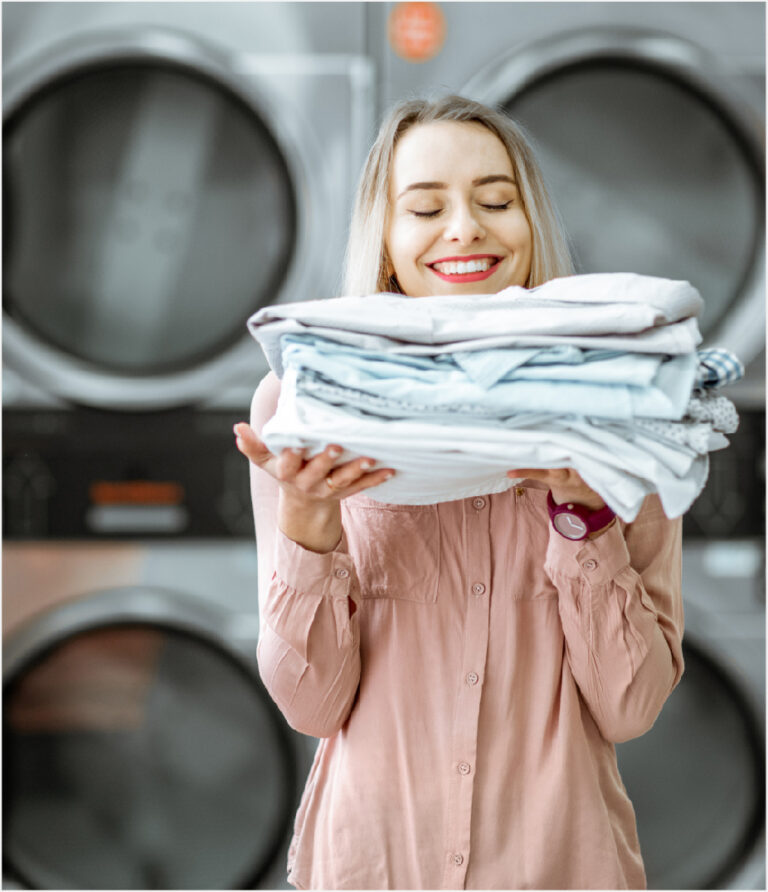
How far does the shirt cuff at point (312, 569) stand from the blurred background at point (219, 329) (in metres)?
0.65

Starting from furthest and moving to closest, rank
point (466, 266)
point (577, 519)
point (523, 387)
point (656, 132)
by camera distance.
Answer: point (656, 132), point (466, 266), point (577, 519), point (523, 387)

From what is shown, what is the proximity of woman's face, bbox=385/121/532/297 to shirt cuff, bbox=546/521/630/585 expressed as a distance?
10.0 inches

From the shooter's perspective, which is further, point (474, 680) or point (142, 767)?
point (142, 767)

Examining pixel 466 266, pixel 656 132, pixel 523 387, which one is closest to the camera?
pixel 523 387

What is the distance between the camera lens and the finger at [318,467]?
0.69 m

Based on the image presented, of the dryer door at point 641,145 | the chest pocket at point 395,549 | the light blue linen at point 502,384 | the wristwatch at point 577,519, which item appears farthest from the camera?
the dryer door at point 641,145

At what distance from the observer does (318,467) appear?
2.31ft

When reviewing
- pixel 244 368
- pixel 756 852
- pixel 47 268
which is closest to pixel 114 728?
pixel 244 368

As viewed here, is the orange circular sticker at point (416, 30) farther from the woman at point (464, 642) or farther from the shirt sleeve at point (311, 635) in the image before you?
the shirt sleeve at point (311, 635)

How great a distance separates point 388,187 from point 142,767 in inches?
40.6

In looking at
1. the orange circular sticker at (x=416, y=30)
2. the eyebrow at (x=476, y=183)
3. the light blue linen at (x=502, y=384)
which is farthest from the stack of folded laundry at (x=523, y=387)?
the orange circular sticker at (x=416, y=30)

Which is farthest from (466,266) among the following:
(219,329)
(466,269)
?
(219,329)

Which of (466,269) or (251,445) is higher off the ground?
(466,269)

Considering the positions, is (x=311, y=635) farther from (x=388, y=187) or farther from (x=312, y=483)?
(x=388, y=187)
